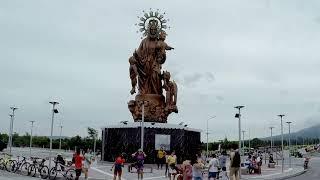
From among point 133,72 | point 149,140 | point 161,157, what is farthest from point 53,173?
point 133,72

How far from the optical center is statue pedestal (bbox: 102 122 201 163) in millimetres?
39875

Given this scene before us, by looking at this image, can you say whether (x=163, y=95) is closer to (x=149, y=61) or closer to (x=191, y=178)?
(x=149, y=61)

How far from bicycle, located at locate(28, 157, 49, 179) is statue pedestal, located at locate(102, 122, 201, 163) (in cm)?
1272

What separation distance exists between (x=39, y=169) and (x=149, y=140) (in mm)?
14656

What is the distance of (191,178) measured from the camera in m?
18.3

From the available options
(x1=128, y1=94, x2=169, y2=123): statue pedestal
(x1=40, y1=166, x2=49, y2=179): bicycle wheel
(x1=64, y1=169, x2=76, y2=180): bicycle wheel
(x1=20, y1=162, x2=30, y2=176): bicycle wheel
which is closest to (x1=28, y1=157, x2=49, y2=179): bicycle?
(x1=40, y1=166, x2=49, y2=179): bicycle wheel

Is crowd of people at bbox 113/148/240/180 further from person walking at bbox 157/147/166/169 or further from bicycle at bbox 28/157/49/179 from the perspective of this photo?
→ person walking at bbox 157/147/166/169

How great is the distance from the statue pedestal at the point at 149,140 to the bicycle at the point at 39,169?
41.7ft

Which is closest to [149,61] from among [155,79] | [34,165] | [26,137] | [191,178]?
[155,79]

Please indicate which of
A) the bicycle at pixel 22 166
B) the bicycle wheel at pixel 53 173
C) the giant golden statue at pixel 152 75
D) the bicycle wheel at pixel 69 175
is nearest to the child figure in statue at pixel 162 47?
the giant golden statue at pixel 152 75

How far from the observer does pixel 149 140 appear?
39844mm

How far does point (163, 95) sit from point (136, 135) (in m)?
6.09

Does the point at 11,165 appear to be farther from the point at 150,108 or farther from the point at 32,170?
the point at 150,108

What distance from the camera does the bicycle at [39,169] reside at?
25.8 m
